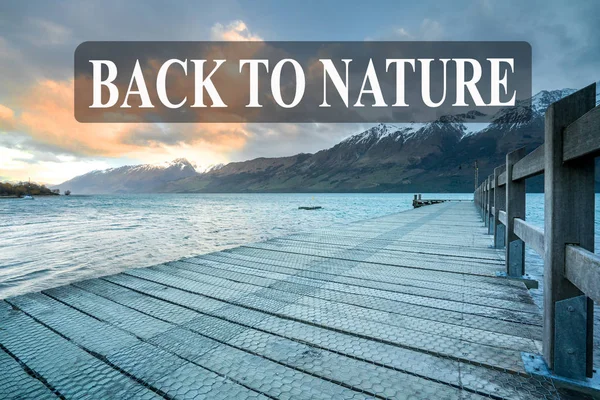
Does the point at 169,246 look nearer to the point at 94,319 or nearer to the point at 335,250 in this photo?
the point at 335,250

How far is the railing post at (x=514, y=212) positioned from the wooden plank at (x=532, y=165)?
23 centimetres

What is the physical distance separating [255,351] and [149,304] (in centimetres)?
138

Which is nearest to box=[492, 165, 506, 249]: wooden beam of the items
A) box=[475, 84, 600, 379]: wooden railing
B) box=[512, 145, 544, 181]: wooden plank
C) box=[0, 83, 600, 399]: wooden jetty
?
box=[0, 83, 600, 399]: wooden jetty

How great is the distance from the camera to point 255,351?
1.96m

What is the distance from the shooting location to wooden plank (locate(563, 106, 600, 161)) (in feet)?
4.00

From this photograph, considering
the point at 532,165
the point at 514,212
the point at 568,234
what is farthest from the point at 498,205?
the point at 568,234

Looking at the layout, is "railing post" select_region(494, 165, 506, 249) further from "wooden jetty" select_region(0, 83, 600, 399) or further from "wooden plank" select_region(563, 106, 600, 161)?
"wooden plank" select_region(563, 106, 600, 161)

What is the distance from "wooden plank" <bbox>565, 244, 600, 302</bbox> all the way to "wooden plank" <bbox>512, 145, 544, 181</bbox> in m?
0.77

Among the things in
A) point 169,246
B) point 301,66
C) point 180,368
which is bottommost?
point 169,246

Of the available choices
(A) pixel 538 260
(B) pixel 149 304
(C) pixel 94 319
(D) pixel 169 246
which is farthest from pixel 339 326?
(D) pixel 169 246

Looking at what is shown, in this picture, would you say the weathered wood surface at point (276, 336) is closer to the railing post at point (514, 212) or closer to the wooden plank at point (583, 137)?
the railing post at point (514, 212)

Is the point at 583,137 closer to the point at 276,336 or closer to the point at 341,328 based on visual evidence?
the point at 341,328

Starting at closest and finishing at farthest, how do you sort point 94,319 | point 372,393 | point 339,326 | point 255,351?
point 372,393, point 255,351, point 339,326, point 94,319

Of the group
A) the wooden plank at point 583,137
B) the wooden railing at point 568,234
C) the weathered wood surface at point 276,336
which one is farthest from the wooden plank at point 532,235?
the wooden plank at point 583,137
